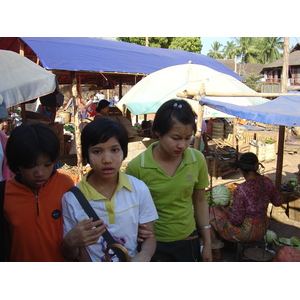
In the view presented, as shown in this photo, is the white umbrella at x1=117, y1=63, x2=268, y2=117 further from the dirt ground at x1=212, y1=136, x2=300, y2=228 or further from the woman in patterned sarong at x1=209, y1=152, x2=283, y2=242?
the dirt ground at x1=212, y1=136, x2=300, y2=228

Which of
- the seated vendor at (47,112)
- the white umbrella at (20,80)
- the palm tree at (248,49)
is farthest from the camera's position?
the palm tree at (248,49)

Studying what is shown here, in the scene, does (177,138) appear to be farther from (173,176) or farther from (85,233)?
(85,233)

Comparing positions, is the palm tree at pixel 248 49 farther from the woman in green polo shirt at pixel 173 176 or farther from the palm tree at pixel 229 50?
the woman in green polo shirt at pixel 173 176

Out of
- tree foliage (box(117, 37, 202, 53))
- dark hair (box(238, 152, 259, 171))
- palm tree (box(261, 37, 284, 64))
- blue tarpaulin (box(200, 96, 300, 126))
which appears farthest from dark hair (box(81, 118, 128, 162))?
palm tree (box(261, 37, 284, 64))

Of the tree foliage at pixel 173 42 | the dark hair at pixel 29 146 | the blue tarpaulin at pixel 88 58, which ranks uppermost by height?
the tree foliage at pixel 173 42

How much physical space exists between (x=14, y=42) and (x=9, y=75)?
5796mm

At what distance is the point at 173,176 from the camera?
1.65 meters

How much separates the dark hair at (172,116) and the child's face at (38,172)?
64 cm

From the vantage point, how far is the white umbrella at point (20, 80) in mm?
2331

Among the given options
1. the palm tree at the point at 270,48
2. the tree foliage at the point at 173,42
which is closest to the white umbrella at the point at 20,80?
the tree foliage at the point at 173,42

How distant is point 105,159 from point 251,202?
2.36 m

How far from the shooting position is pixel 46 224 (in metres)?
1.38

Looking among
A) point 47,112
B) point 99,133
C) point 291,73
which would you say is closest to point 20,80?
point 99,133

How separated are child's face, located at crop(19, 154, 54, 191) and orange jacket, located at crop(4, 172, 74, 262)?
0.19 feet
